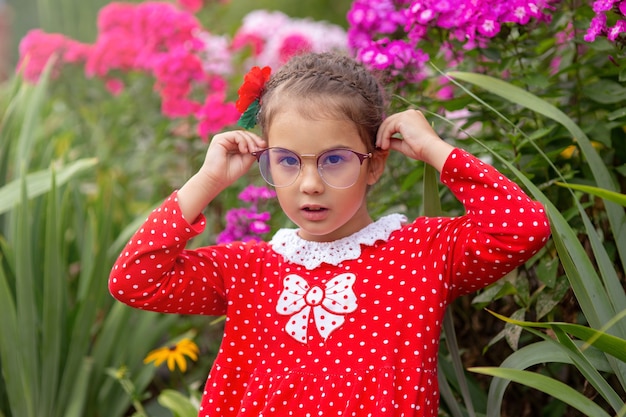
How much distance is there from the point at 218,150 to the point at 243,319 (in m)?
0.39

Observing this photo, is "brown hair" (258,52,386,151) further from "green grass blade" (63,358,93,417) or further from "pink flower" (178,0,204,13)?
"pink flower" (178,0,204,13)

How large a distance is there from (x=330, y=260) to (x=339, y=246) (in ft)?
0.13

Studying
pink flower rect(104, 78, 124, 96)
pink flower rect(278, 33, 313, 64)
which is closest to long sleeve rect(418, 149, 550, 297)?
pink flower rect(278, 33, 313, 64)

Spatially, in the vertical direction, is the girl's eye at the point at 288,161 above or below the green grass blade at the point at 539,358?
above

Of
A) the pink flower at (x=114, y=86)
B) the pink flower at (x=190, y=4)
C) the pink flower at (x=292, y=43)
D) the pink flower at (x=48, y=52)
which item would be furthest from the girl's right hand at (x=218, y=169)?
the pink flower at (x=190, y=4)

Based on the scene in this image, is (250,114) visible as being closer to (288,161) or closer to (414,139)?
(288,161)

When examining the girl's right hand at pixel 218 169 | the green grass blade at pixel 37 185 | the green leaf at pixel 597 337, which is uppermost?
the girl's right hand at pixel 218 169

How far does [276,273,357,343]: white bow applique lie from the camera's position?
1.78 meters

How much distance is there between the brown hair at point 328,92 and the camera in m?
1.75

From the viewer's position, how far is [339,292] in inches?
70.6

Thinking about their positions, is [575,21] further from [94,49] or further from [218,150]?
[94,49]

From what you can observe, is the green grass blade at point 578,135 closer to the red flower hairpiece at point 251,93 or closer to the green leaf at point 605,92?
the green leaf at point 605,92

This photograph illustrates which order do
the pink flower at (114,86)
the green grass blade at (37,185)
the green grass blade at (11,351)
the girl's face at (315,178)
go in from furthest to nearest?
the pink flower at (114,86) → the green grass blade at (37,185) → the green grass blade at (11,351) → the girl's face at (315,178)

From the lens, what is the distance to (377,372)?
1.70 metres
